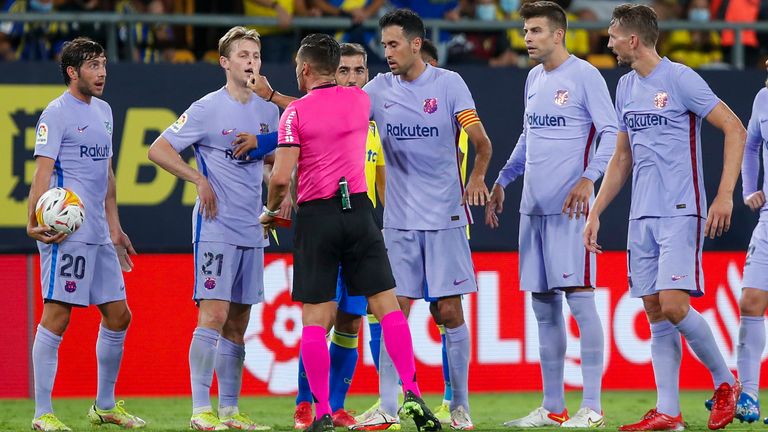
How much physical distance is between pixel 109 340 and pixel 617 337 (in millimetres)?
4936

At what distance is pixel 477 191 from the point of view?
25.9 feet

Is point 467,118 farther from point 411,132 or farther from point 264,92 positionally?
point 264,92

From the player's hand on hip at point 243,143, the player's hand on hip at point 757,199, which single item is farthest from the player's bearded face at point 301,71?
the player's hand on hip at point 757,199

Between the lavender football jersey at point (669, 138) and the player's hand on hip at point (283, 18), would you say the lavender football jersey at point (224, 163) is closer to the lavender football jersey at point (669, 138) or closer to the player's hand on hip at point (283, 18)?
the lavender football jersey at point (669, 138)

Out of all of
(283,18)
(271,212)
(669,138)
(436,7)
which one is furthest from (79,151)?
(436,7)

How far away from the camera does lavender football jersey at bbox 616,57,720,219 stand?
7715 millimetres

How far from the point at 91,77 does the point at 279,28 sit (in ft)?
14.9

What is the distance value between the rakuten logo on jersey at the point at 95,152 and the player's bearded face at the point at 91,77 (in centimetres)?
35

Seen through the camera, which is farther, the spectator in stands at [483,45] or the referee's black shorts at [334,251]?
the spectator in stands at [483,45]

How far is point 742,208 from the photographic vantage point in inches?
498

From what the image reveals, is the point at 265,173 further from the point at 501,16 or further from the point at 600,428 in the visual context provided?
the point at 501,16

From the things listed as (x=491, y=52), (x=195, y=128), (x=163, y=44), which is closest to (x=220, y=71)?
(x=163, y=44)

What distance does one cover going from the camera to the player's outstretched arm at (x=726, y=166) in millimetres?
7527

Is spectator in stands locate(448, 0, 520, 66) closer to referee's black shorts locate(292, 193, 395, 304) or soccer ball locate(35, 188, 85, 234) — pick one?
soccer ball locate(35, 188, 85, 234)
